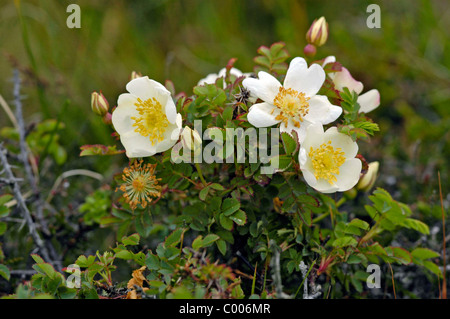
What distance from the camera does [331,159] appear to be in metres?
1.25

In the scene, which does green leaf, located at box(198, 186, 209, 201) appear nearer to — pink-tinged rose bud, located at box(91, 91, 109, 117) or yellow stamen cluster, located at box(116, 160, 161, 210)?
yellow stamen cluster, located at box(116, 160, 161, 210)

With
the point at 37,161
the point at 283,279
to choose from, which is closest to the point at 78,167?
the point at 37,161

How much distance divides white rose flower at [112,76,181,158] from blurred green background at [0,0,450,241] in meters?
1.01

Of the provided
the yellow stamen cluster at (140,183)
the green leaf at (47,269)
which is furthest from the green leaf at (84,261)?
the yellow stamen cluster at (140,183)

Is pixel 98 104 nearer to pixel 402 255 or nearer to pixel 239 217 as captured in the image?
pixel 239 217

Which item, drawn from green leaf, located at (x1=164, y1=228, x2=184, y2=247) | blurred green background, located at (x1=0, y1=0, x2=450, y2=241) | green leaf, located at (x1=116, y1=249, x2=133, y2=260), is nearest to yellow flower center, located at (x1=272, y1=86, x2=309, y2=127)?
green leaf, located at (x1=164, y1=228, x2=184, y2=247)

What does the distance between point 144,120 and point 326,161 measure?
537mm

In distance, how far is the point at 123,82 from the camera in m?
2.84

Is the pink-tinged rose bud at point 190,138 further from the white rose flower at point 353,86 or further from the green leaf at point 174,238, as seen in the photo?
the white rose flower at point 353,86

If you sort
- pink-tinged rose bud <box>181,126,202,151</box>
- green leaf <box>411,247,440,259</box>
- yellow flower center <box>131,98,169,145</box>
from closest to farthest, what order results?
pink-tinged rose bud <box>181,126,202,151</box> → yellow flower center <box>131,98,169,145</box> → green leaf <box>411,247,440,259</box>

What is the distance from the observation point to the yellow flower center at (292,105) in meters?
1.23

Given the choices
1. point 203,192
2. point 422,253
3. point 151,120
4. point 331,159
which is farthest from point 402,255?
point 151,120

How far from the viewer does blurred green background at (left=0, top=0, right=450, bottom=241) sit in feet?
7.86

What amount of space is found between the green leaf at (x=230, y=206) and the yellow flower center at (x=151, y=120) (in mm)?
258
